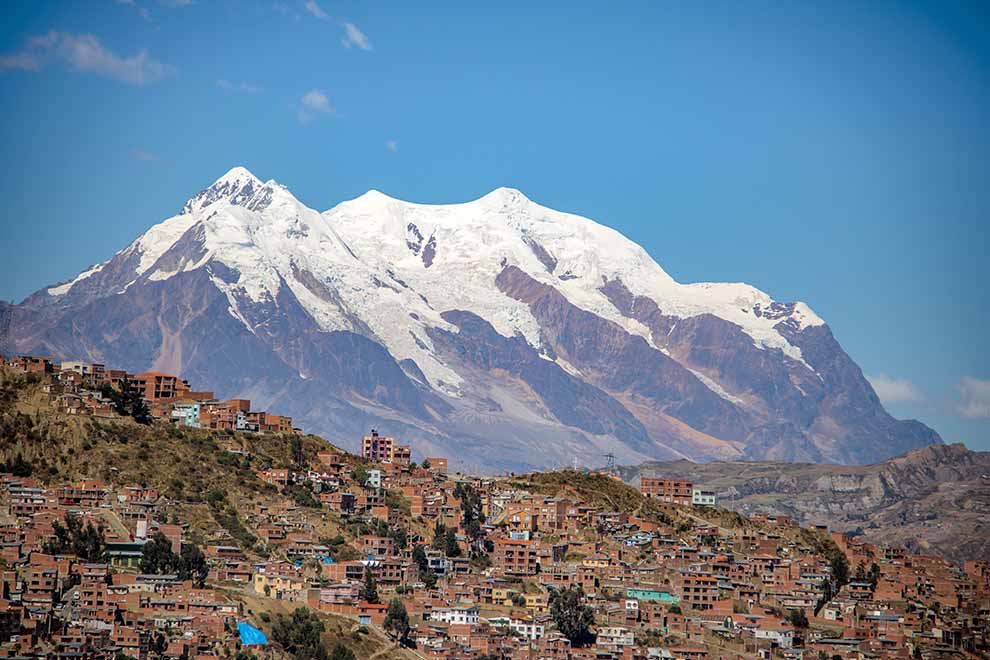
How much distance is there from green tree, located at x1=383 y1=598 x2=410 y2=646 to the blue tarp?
7464 millimetres

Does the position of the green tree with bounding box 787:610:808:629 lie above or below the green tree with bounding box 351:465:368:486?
below

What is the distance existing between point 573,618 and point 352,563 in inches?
474

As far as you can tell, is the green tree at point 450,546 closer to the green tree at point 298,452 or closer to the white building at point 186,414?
the green tree at point 298,452

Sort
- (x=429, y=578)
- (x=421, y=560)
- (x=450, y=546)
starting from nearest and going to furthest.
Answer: (x=429, y=578), (x=421, y=560), (x=450, y=546)

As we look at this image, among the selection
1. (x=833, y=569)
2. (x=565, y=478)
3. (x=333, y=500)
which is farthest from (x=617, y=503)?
(x=333, y=500)

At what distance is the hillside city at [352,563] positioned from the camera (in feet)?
306

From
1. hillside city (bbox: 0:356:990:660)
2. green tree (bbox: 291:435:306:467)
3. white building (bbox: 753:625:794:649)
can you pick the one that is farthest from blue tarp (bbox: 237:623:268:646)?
green tree (bbox: 291:435:306:467)

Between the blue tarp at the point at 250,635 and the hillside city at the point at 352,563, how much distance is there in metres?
0.12

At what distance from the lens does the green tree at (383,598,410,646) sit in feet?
320

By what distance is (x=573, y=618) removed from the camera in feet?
336

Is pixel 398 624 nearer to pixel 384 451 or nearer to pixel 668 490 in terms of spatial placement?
pixel 668 490

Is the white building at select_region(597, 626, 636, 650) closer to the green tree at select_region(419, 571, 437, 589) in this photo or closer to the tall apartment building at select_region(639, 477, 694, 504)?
the green tree at select_region(419, 571, 437, 589)

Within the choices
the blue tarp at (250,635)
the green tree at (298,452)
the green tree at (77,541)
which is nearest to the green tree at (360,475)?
the green tree at (298,452)

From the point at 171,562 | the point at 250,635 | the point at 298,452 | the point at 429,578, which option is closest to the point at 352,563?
the point at 429,578
